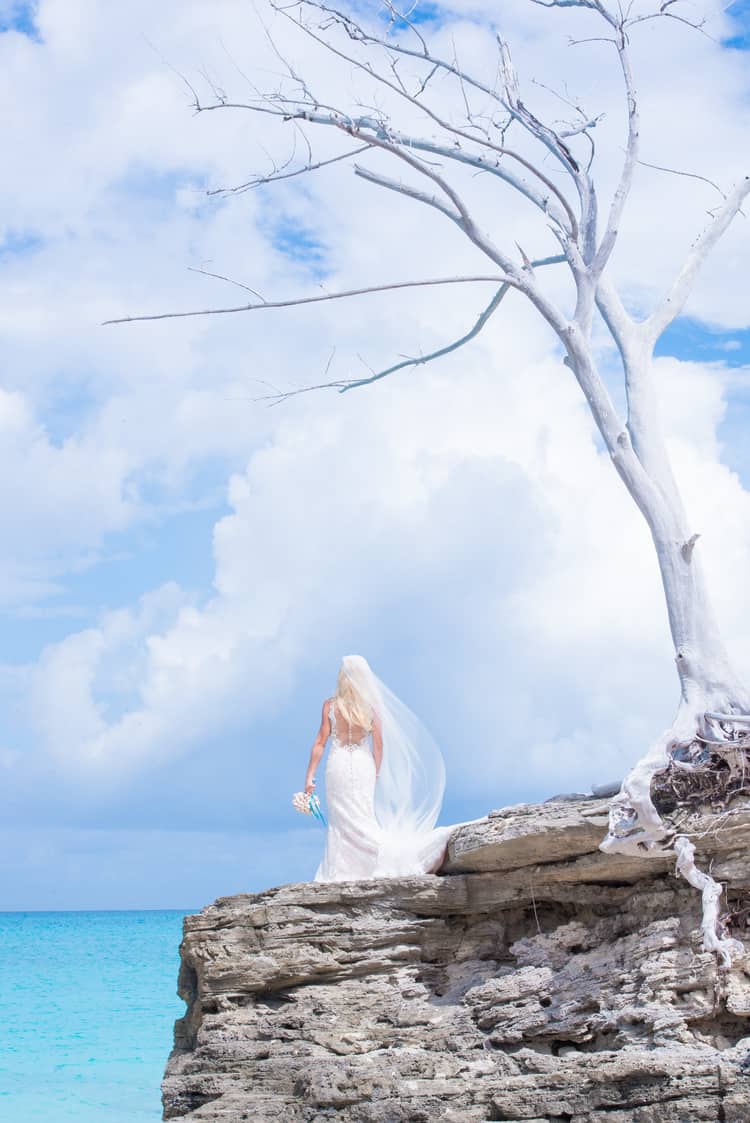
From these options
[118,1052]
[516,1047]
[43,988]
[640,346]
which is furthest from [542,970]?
[43,988]

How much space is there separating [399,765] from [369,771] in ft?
0.89

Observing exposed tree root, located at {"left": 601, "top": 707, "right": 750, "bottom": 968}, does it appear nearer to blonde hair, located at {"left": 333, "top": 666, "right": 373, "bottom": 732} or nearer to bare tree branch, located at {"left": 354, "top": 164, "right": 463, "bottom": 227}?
blonde hair, located at {"left": 333, "top": 666, "right": 373, "bottom": 732}

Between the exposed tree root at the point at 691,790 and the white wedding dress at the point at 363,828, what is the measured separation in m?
1.93

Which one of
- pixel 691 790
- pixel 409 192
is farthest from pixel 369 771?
pixel 409 192

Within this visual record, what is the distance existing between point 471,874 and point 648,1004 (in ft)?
6.32

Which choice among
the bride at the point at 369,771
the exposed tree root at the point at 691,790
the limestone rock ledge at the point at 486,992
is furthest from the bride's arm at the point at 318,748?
the exposed tree root at the point at 691,790

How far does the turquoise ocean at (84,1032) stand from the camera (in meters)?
19.0

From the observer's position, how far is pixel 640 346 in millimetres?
11125

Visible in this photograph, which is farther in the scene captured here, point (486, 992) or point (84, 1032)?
point (84, 1032)

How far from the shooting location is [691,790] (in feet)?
29.5

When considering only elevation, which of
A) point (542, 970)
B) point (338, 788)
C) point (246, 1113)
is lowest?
point (246, 1113)

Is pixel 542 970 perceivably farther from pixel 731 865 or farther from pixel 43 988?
pixel 43 988

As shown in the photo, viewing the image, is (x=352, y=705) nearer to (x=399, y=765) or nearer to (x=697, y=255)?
(x=399, y=765)

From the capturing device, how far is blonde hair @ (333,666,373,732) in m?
10.8
